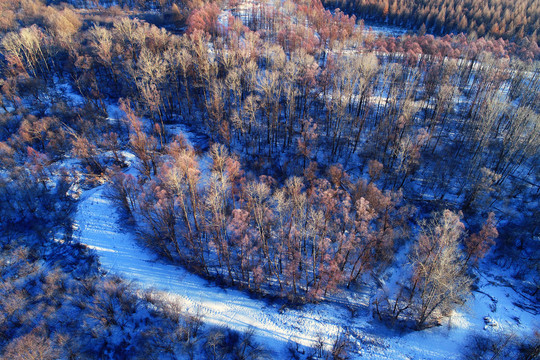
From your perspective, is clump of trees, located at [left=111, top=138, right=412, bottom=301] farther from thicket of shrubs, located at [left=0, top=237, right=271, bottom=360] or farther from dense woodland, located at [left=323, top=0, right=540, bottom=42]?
dense woodland, located at [left=323, top=0, right=540, bottom=42]

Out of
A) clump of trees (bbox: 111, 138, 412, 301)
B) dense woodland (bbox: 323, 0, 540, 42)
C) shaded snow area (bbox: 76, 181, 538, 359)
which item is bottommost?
shaded snow area (bbox: 76, 181, 538, 359)

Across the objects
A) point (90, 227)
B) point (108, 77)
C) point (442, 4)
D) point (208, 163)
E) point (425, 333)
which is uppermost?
point (442, 4)

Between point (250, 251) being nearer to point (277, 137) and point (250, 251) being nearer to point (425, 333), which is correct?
point (425, 333)

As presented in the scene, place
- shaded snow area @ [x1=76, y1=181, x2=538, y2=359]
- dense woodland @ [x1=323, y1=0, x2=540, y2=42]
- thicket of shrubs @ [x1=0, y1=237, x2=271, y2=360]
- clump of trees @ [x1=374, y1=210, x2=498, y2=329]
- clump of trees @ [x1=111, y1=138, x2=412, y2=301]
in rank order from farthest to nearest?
1. dense woodland @ [x1=323, y1=0, x2=540, y2=42]
2. clump of trees @ [x1=111, y1=138, x2=412, y2=301]
3. shaded snow area @ [x1=76, y1=181, x2=538, y2=359]
4. thicket of shrubs @ [x1=0, y1=237, x2=271, y2=360]
5. clump of trees @ [x1=374, y1=210, x2=498, y2=329]

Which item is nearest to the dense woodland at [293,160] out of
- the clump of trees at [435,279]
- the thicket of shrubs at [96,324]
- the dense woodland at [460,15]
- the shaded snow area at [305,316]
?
the clump of trees at [435,279]

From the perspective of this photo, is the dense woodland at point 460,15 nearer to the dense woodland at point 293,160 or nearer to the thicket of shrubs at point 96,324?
the dense woodland at point 293,160

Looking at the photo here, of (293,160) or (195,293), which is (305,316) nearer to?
(195,293)

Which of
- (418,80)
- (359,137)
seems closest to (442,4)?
(418,80)

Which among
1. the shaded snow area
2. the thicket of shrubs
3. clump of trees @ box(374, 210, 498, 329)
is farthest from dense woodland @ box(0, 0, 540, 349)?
the thicket of shrubs
